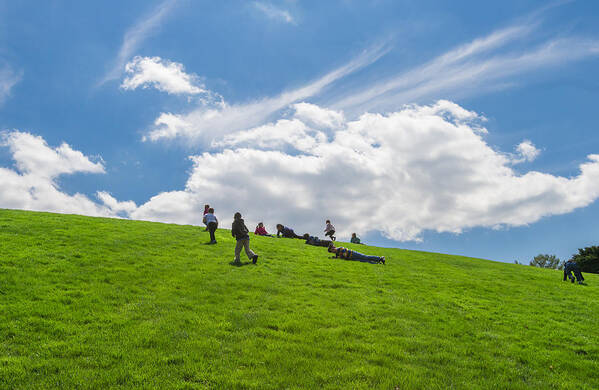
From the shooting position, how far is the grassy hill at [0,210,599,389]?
7969 millimetres

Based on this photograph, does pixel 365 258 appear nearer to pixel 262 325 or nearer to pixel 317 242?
pixel 317 242

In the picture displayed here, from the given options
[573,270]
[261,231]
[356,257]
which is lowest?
[356,257]

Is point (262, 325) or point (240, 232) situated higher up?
point (240, 232)

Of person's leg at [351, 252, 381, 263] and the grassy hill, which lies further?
→ person's leg at [351, 252, 381, 263]

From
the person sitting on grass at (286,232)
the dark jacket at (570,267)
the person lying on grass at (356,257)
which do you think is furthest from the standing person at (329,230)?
the dark jacket at (570,267)

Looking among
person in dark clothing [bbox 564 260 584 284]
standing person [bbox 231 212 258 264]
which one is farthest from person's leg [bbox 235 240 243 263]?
person in dark clothing [bbox 564 260 584 284]

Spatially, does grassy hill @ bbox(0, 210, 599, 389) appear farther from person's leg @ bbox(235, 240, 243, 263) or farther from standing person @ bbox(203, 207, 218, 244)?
standing person @ bbox(203, 207, 218, 244)

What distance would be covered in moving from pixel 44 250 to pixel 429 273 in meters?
21.9

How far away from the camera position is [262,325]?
35.3ft

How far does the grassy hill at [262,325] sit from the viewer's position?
26.1ft

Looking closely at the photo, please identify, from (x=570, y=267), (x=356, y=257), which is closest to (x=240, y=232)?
(x=356, y=257)

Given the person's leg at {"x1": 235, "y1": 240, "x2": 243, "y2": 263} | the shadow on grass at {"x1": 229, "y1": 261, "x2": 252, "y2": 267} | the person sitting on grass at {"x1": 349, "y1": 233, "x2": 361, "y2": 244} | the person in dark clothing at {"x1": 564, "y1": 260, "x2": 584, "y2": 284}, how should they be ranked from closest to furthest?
the shadow on grass at {"x1": 229, "y1": 261, "x2": 252, "y2": 267}, the person's leg at {"x1": 235, "y1": 240, "x2": 243, "y2": 263}, the person in dark clothing at {"x1": 564, "y1": 260, "x2": 584, "y2": 284}, the person sitting on grass at {"x1": 349, "y1": 233, "x2": 361, "y2": 244}

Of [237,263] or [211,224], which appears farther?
[211,224]

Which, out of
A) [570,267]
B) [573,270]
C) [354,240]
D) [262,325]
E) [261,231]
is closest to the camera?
[262,325]
